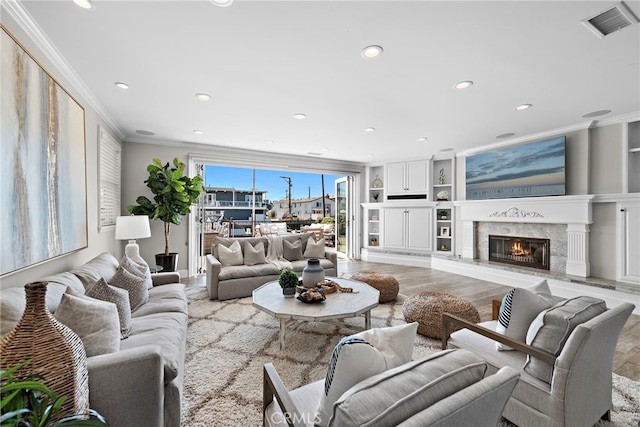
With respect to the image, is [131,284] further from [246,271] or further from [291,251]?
[291,251]

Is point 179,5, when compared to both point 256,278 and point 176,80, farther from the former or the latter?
point 256,278

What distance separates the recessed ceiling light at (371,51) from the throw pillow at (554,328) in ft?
6.66

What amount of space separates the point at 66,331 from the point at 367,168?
6.62 m

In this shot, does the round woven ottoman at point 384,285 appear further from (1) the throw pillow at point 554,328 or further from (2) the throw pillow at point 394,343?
(2) the throw pillow at point 394,343

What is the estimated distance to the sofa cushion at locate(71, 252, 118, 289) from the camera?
2.06 meters

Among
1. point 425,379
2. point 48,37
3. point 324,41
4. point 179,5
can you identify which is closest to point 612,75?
point 324,41

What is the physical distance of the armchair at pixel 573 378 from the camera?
1280 millimetres

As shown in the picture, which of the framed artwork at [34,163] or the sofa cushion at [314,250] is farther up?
the framed artwork at [34,163]

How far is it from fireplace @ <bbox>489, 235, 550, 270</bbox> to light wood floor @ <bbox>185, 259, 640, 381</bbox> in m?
0.68

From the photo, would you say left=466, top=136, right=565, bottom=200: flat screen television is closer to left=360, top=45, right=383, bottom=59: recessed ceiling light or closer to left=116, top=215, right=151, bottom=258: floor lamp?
left=360, top=45, right=383, bottom=59: recessed ceiling light

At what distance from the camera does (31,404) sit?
0.89 meters

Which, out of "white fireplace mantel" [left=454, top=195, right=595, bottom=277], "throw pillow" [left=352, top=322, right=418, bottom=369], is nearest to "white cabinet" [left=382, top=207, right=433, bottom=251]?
"white fireplace mantel" [left=454, top=195, right=595, bottom=277]

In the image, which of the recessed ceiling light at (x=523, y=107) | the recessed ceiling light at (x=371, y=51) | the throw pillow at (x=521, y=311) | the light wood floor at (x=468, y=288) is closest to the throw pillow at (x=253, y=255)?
the light wood floor at (x=468, y=288)

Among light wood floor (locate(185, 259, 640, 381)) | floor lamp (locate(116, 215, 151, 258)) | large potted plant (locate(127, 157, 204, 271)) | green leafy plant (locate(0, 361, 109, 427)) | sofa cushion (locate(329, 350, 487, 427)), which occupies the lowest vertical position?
light wood floor (locate(185, 259, 640, 381))
